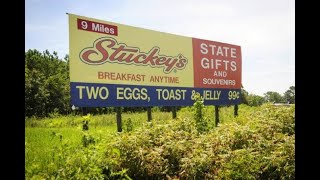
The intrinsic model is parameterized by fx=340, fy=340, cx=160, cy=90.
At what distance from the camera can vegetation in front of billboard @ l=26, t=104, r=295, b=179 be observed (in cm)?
330

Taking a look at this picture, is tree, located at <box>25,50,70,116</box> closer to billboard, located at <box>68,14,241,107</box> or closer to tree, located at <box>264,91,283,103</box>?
billboard, located at <box>68,14,241,107</box>

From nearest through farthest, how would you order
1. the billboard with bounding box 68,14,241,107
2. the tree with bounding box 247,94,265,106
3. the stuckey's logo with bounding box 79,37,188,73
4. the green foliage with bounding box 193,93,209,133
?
1. the billboard with bounding box 68,14,241,107
2. the stuckey's logo with bounding box 79,37,188,73
3. the green foliage with bounding box 193,93,209,133
4. the tree with bounding box 247,94,265,106

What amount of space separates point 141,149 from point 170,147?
1.15ft

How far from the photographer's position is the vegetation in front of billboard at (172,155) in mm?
3303

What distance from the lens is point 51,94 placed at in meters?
11.3

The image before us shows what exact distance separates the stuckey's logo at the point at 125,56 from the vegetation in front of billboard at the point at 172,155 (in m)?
1.38

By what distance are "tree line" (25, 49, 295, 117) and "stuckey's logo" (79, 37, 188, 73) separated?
0.90 meters

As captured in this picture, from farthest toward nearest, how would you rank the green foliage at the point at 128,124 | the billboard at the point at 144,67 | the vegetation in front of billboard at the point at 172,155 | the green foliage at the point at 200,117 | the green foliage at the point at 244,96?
the green foliage at the point at 244,96
the green foliage at the point at 128,124
the green foliage at the point at 200,117
the billboard at the point at 144,67
the vegetation in front of billboard at the point at 172,155

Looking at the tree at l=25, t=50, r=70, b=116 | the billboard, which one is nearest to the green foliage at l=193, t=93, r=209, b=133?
the billboard

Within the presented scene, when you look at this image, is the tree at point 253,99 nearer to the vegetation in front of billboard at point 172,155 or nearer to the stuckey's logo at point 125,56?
the stuckey's logo at point 125,56

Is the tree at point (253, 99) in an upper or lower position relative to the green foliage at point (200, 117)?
upper

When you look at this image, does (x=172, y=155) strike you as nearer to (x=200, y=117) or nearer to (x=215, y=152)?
(x=215, y=152)

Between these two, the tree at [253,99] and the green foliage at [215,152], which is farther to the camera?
the tree at [253,99]

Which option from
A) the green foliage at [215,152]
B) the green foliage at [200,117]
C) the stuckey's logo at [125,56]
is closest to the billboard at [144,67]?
the stuckey's logo at [125,56]
